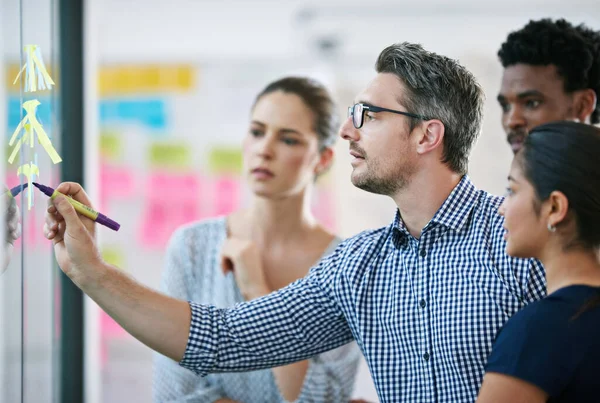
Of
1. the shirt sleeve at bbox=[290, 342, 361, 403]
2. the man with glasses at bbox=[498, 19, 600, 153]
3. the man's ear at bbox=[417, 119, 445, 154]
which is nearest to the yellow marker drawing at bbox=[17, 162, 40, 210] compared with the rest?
the man's ear at bbox=[417, 119, 445, 154]

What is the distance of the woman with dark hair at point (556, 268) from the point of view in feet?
3.49

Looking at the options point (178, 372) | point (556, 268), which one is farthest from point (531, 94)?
point (178, 372)

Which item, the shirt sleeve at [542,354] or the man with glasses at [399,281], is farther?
the man with glasses at [399,281]

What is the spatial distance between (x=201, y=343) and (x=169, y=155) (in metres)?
2.15

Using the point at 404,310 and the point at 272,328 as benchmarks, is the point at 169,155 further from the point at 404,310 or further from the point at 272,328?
the point at 404,310

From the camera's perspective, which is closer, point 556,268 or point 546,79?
point 556,268

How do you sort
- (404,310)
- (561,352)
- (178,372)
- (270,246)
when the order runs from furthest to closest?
(270,246) < (178,372) < (404,310) < (561,352)

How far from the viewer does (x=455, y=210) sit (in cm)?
144

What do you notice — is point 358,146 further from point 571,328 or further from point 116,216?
point 116,216

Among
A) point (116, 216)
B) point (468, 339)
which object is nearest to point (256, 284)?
point (468, 339)

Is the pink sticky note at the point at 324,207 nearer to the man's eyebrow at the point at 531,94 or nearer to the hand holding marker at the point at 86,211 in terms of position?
the man's eyebrow at the point at 531,94

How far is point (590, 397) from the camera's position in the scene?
1062 millimetres

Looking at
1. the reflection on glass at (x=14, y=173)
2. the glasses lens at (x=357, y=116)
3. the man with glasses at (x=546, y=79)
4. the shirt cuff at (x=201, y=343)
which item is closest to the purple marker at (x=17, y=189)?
the reflection on glass at (x=14, y=173)

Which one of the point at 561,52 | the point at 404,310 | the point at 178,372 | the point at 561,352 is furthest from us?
the point at 561,52
